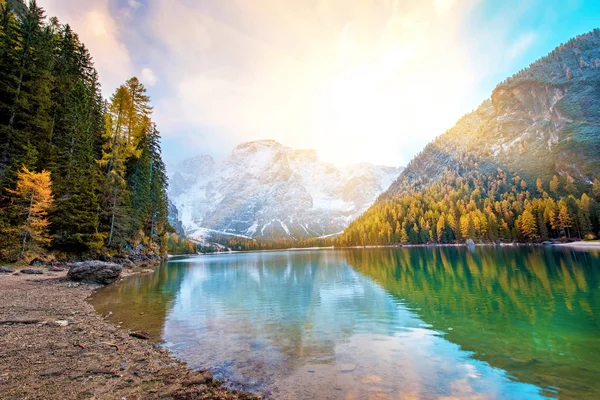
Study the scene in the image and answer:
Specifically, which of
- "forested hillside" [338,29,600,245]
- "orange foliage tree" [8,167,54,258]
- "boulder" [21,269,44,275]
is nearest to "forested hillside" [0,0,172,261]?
"orange foliage tree" [8,167,54,258]

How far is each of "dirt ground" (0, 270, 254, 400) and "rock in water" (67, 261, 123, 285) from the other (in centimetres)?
1451

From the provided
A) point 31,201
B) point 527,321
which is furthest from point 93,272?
point 527,321

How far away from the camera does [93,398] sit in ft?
23.3

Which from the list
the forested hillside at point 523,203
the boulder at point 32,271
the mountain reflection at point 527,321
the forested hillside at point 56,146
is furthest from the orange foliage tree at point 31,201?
the forested hillside at point 523,203

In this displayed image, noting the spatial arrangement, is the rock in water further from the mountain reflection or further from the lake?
the mountain reflection

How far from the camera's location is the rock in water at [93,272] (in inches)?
1193

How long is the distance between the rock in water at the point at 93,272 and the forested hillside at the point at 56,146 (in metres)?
8.34

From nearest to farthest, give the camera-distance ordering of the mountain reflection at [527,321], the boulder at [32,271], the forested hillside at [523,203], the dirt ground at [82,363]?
the dirt ground at [82,363] → the mountain reflection at [527,321] → the boulder at [32,271] → the forested hillside at [523,203]

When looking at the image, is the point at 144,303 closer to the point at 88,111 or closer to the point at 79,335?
the point at 79,335

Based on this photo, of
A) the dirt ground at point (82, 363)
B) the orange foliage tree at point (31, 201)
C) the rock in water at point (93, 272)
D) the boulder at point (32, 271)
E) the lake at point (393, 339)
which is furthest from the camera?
the orange foliage tree at point (31, 201)

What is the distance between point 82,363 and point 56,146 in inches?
1862

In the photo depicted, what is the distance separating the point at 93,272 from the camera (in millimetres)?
31359

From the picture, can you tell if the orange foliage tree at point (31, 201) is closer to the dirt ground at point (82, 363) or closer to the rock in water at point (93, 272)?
the rock in water at point (93, 272)

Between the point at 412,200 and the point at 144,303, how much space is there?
7123 inches
